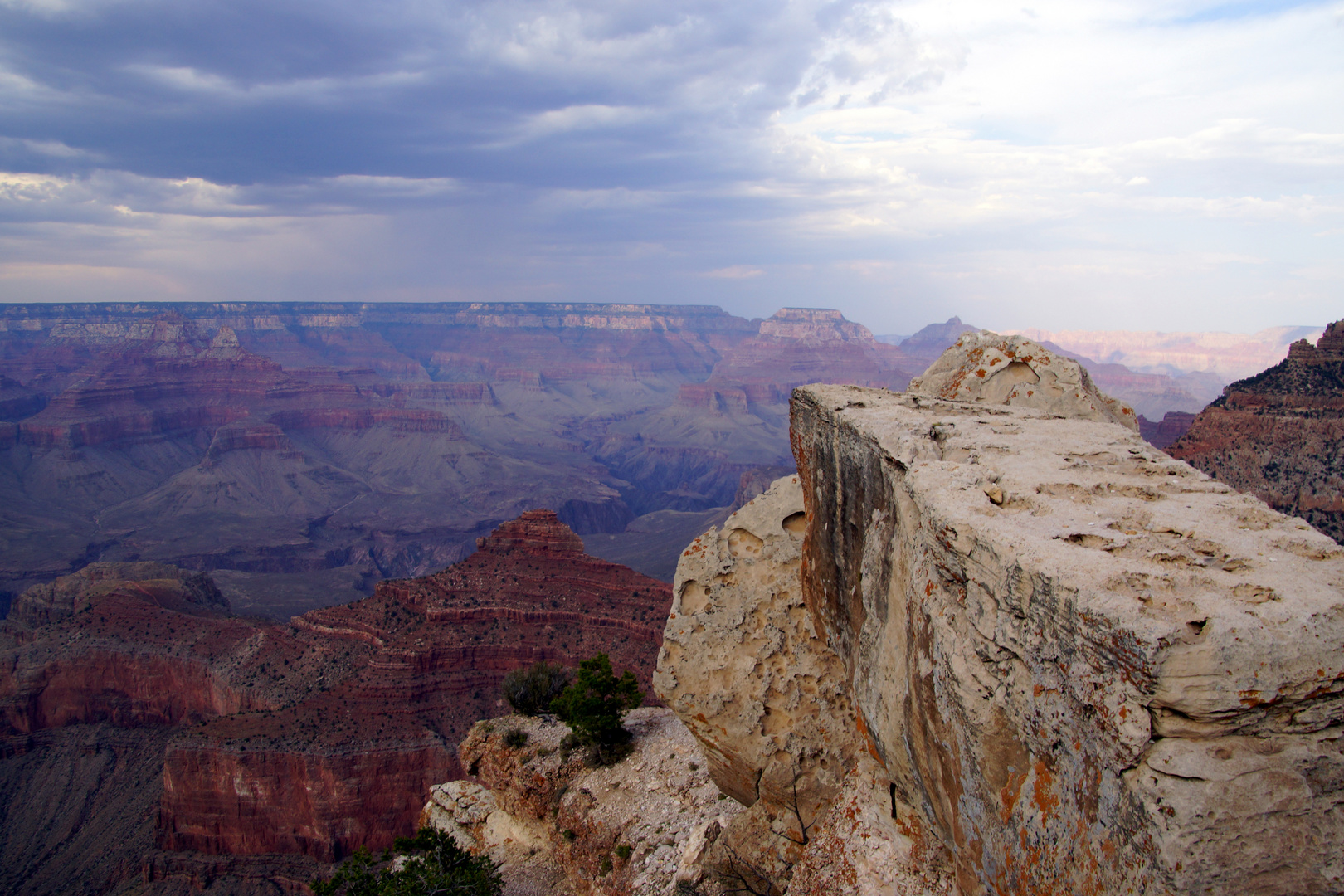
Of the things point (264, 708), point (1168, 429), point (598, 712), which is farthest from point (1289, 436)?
point (264, 708)

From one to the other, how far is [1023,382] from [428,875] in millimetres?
14285

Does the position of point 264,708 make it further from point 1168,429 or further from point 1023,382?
point 1168,429

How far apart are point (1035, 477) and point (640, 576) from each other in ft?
129

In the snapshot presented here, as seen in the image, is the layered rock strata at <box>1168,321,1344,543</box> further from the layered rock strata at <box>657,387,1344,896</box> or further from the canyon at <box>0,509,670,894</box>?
the layered rock strata at <box>657,387,1344,896</box>

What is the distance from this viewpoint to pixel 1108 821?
15.0 feet

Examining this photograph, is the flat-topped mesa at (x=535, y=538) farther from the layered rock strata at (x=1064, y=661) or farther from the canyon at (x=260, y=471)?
the canyon at (x=260, y=471)

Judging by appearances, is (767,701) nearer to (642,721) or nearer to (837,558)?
(837,558)

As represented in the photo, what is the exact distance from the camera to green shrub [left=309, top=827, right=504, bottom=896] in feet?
48.6

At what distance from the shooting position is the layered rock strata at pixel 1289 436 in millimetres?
38812

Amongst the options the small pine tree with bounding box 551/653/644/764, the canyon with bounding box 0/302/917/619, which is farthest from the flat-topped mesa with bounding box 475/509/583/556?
the canyon with bounding box 0/302/917/619

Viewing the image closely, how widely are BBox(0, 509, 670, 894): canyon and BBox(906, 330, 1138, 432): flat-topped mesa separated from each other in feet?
86.9

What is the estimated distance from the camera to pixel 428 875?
594 inches

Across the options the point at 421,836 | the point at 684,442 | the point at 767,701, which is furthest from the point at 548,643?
the point at 684,442

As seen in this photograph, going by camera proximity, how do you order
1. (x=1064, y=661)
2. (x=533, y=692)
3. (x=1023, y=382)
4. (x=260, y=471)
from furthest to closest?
(x=260, y=471) → (x=533, y=692) → (x=1023, y=382) → (x=1064, y=661)
